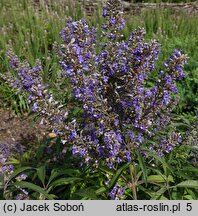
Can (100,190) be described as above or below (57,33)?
below

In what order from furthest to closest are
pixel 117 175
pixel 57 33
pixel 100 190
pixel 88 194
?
pixel 57 33 → pixel 100 190 → pixel 88 194 → pixel 117 175

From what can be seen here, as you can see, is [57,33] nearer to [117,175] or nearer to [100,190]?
[100,190]

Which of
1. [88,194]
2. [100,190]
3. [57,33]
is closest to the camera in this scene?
[88,194]

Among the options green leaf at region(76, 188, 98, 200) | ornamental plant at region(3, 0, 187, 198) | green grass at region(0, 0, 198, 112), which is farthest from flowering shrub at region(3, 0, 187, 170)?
green grass at region(0, 0, 198, 112)

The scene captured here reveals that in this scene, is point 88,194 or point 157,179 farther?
point 157,179

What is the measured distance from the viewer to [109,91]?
2564mm

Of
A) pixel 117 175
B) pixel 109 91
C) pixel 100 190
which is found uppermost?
pixel 109 91

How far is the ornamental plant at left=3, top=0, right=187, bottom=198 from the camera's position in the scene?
93.1 inches

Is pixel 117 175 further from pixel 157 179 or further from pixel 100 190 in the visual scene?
pixel 157 179

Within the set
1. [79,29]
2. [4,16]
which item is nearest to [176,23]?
[4,16]

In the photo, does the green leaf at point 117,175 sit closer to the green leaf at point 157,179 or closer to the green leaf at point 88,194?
the green leaf at point 88,194

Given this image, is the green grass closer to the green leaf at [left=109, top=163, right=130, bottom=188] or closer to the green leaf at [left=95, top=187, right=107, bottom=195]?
the green leaf at [left=95, top=187, right=107, bottom=195]

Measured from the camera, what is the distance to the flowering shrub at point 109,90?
237 centimetres

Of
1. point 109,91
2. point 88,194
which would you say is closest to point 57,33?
point 109,91
